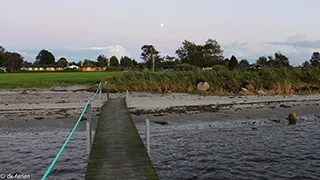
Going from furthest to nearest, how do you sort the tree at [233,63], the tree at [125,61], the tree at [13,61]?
the tree at [125,61], the tree at [13,61], the tree at [233,63]

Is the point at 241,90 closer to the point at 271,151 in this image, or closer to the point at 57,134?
the point at 271,151

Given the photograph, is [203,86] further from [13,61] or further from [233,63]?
[13,61]

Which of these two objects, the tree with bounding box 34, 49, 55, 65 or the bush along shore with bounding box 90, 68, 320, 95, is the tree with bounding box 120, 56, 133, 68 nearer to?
the tree with bounding box 34, 49, 55, 65

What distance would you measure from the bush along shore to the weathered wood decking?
1185 cm

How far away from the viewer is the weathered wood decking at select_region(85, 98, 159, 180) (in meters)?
5.18

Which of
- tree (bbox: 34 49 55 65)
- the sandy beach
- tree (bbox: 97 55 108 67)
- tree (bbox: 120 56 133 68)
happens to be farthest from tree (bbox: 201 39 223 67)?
tree (bbox: 34 49 55 65)

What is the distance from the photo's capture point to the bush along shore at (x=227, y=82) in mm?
20750

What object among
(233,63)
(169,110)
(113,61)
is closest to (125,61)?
(113,61)

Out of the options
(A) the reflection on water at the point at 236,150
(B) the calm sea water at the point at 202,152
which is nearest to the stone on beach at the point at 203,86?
(A) the reflection on water at the point at 236,150

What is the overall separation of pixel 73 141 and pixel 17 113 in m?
5.17

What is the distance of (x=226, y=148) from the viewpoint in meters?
7.95

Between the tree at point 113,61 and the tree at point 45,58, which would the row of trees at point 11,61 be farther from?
the tree at point 45,58

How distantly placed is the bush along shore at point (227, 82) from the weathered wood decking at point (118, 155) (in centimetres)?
1185

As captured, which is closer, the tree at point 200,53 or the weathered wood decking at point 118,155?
the weathered wood decking at point 118,155
